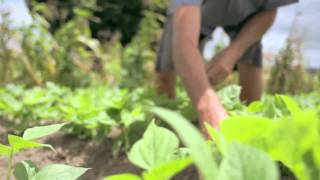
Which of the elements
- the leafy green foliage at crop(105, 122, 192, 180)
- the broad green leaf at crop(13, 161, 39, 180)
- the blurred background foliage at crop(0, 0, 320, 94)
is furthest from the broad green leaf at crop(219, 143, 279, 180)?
the blurred background foliage at crop(0, 0, 320, 94)

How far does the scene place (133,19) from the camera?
13859mm

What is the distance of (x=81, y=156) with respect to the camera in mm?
2793

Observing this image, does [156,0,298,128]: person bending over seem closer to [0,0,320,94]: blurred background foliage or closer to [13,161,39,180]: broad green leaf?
[13,161,39,180]: broad green leaf

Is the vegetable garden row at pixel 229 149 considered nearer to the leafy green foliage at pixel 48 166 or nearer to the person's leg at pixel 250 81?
the leafy green foliage at pixel 48 166

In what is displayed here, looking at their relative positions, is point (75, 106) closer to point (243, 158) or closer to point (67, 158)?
point (67, 158)

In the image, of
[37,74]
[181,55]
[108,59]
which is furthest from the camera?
[108,59]

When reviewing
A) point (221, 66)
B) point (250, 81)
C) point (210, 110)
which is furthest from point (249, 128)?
point (250, 81)

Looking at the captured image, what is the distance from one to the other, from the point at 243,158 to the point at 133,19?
1343cm

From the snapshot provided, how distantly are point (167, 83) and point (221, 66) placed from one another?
4.25 feet

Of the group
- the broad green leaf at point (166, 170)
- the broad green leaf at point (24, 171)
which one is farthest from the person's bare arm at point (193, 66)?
the broad green leaf at point (166, 170)

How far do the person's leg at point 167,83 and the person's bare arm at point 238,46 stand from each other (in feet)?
2.99

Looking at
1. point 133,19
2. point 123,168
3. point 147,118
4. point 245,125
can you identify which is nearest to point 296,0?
point 147,118

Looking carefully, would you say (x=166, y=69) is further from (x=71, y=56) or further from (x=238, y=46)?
(x=71, y=56)

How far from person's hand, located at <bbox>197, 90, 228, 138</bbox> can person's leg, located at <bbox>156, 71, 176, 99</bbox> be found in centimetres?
169
